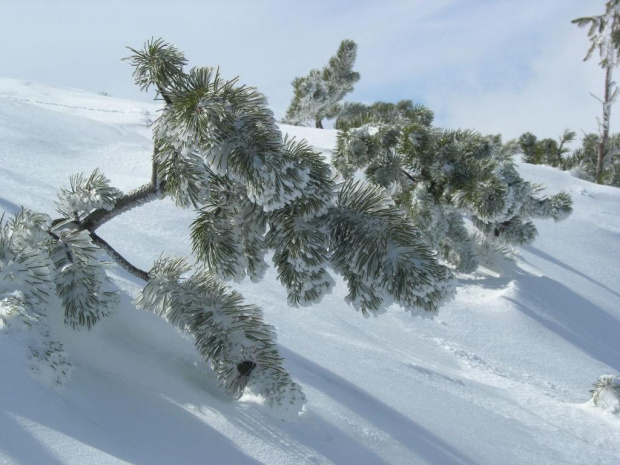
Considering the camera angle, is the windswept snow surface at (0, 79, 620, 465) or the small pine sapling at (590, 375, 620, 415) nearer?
the windswept snow surface at (0, 79, 620, 465)

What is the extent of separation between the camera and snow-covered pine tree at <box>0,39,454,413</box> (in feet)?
8.32

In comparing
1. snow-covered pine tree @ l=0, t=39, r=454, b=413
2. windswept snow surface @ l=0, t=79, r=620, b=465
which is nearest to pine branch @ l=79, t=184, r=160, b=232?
snow-covered pine tree @ l=0, t=39, r=454, b=413

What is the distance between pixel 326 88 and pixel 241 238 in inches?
598

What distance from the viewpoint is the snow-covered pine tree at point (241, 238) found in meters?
2.54

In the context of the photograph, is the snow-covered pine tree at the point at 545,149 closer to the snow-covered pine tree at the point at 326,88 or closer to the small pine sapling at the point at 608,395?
the snow-covered pine tree at the point at 326,88

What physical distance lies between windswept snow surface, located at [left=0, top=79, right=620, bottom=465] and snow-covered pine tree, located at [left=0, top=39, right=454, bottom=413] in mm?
277

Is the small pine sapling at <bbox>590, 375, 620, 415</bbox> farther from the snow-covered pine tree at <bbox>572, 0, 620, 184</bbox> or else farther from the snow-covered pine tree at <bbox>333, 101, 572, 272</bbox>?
the snow-covered pine tree at <bbox>572, 0, 620, 184</bbox>

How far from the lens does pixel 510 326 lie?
7.60m

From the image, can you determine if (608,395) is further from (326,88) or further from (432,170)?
(326,88)

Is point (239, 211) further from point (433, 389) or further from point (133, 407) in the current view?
point (433, 389)

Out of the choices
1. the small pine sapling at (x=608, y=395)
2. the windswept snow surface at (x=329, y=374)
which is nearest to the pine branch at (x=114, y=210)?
the windswept snow surface at (x=329, y=374)

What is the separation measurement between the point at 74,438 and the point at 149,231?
4.83 m

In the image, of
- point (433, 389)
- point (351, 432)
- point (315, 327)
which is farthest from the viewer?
point (315, 327)

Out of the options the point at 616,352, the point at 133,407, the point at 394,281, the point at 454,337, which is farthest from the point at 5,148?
the point at 616,352
